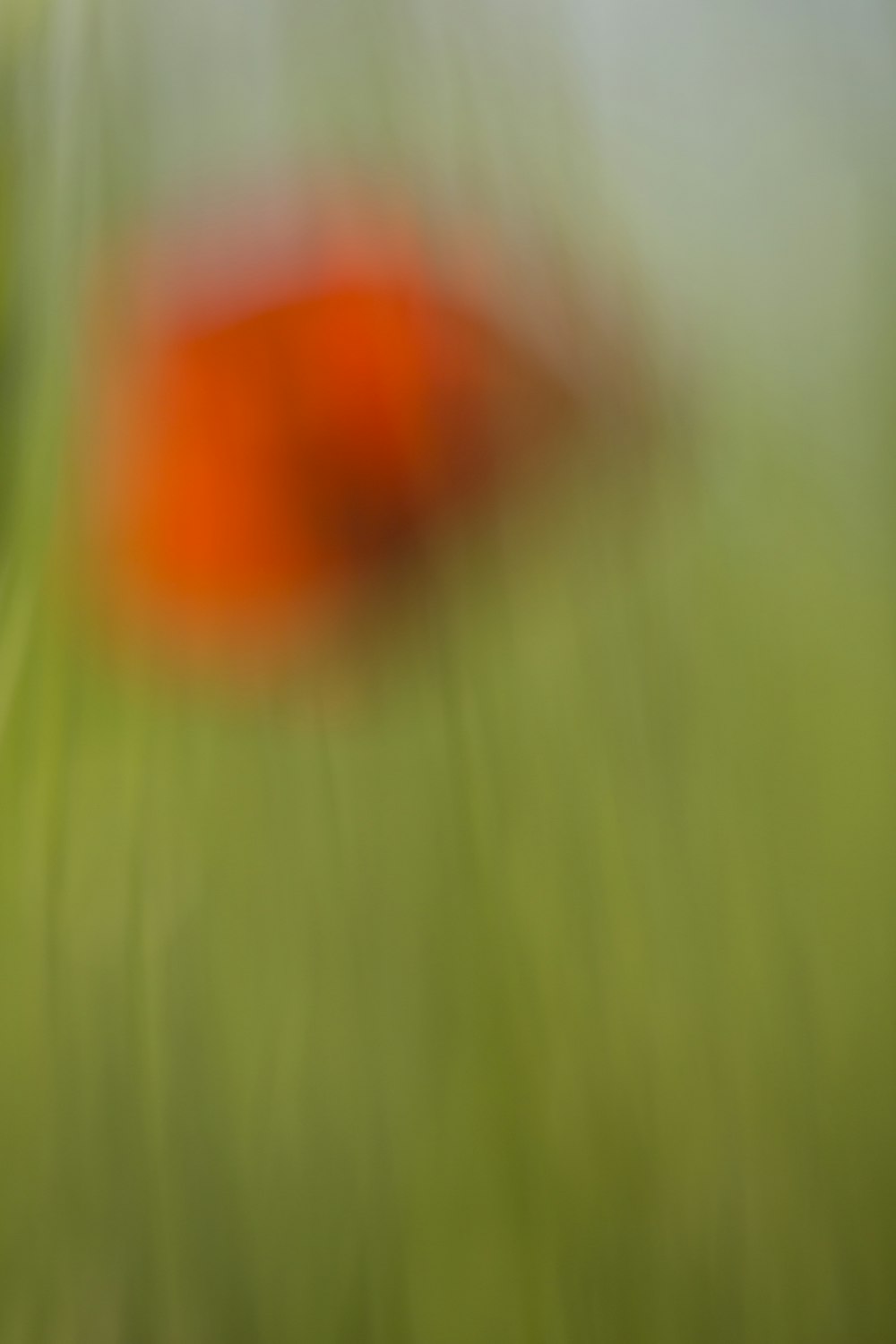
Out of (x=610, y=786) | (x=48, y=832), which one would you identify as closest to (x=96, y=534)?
(x=48, y=832)

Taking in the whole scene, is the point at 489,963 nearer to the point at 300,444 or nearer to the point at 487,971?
the point at 487,971

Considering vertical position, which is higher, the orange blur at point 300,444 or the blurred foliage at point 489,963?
the orange blur at point 300,444

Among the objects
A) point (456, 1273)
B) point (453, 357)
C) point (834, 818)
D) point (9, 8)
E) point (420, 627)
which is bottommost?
point (456, 1273)

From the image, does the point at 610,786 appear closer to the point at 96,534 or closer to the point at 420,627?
the point at 420,627

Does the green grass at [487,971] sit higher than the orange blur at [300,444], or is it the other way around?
the orange blur at [300,444]

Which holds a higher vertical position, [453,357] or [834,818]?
[453,357]

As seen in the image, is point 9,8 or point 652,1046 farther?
point 9,8

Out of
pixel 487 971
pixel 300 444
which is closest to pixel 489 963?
pixel 487 971

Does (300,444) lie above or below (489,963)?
above

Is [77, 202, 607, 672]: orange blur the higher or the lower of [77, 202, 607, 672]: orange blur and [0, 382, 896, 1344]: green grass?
the higher

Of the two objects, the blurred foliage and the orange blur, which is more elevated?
the orange blur
